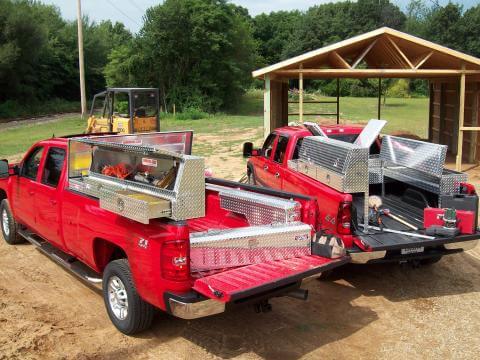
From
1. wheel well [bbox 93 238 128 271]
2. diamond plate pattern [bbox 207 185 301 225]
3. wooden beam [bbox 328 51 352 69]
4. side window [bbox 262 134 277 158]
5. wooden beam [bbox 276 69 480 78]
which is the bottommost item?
wheel well [bbox 93 238 128 271]

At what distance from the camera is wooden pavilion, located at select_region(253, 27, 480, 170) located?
1372cm

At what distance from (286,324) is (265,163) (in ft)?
11.6

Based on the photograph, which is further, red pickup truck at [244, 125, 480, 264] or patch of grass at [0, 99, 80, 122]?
patch of grass at [0, 99, 80, 122]

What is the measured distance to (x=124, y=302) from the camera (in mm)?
5027

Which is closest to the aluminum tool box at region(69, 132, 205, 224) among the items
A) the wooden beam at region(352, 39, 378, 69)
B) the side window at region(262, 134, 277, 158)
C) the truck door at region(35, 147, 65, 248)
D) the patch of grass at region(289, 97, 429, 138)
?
the truck door at region(35, 147, 65, 248)

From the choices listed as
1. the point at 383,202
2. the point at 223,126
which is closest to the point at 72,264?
the point at 383,202

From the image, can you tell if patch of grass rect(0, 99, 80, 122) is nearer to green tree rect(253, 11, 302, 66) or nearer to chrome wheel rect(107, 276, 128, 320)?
chrome wheel rect(107, 276, 128, 320)

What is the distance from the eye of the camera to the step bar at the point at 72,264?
226 inches

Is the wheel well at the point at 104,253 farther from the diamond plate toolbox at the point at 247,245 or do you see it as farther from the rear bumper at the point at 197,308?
the rear bumper at the point at 197,308

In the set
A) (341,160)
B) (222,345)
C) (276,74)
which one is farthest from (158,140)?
(276,74)

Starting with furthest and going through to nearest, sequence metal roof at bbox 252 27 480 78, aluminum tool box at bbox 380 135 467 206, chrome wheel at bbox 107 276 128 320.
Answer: metal roof at bbox 252 27 480 78 < aluminum tool box at bbox 380 135 467 206 < chrome wheel at bbox 107 276 128 320

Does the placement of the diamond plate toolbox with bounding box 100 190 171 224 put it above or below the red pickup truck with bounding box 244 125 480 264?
above

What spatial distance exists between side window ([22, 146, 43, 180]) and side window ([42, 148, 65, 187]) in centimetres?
30

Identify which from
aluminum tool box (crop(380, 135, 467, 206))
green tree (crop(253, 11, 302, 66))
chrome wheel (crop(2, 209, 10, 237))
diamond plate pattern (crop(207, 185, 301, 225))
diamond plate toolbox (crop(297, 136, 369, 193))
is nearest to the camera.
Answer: diamond plate pattern (crop(207, 185, 301, 225))
